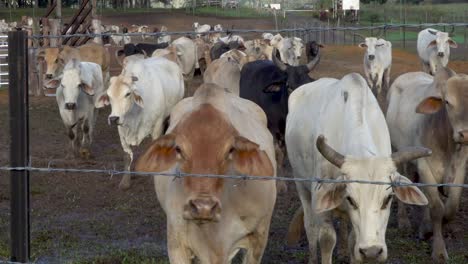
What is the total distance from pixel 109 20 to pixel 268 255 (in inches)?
1987

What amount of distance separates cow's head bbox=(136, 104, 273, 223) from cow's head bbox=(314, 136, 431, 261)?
54 centimetres

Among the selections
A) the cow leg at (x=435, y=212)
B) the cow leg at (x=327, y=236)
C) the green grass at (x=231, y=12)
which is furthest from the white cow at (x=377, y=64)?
the green grass at (x=231, y=12)

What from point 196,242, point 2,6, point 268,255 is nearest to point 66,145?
point 268,255

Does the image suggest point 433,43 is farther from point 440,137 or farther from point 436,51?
point 440,137

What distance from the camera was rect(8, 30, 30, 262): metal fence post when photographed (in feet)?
15.3

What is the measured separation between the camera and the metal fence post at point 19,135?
4.68 metres

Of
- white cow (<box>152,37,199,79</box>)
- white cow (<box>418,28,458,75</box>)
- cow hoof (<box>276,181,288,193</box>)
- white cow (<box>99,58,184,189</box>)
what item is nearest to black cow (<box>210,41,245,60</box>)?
A: white cow (<box>152,37,199,79</box>)

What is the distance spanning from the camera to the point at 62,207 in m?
9.69

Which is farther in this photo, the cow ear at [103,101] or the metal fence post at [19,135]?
the cow ear at [103,101]

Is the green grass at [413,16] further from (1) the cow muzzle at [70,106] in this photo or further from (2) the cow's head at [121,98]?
(2) the cow's head at [121,98]

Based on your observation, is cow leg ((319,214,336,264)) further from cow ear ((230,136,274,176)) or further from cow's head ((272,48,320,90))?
cow's head ((272,48,320,90))

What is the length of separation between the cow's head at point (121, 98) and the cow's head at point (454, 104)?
4.74m

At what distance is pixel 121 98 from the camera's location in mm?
11359

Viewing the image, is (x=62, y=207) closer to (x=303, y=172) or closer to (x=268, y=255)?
(x=268, y=255)
